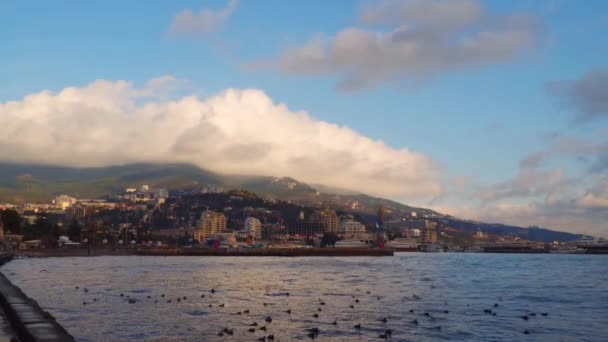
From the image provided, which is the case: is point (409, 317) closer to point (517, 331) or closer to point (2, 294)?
point (517, 331)

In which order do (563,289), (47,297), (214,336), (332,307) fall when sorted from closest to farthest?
(214,336), (332,307), (47,297), (563,289)

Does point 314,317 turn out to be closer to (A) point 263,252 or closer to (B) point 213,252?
(A) point 263,252

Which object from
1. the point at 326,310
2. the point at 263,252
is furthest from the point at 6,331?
the point at 263,252

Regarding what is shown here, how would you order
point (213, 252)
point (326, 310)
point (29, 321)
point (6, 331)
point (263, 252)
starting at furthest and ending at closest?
point (263, 252), point (213, 252), point (326, 310), point (6, 331), point (29, 321)

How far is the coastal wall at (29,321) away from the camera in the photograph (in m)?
19.0

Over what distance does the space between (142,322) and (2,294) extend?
863 cm

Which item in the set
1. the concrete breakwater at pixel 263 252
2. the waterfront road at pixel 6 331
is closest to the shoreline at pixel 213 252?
the concrete breakwater at pixel 263 252

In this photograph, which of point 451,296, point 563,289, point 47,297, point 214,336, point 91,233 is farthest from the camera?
point 91,233

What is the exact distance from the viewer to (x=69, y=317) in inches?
1229

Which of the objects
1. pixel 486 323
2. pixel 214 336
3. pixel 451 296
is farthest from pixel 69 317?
pixel 451 296

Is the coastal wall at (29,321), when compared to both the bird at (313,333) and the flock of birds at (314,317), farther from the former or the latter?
the bird at (313,333)

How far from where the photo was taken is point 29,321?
22109 millimetres

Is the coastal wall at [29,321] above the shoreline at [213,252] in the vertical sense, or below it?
above

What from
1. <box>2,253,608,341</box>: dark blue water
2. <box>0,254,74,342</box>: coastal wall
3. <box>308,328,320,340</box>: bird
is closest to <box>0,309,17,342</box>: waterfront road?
<box>0,254,74,342</box>: coastal wall
